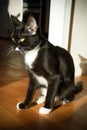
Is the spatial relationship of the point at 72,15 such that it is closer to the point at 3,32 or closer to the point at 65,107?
the point at 65,107

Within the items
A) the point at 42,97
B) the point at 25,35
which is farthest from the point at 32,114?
the point at 25,35

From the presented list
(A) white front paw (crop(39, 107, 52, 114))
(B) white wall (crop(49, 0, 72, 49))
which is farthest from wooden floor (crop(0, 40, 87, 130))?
(B) white wall (crop(49, 0, 72, 49))

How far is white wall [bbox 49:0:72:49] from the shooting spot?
63.7 inches

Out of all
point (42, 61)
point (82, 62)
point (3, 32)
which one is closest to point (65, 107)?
point (42, 61)

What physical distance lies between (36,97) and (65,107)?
0.22 m

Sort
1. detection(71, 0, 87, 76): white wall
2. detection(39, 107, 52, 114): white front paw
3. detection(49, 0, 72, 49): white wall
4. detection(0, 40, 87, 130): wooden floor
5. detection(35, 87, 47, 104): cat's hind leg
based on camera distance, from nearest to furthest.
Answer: detection(0, 40, 87, 130): wooden floor, detection(39, 107, 52, 114): white front paw, detection(35, 87, 47, 104): cat's hind leg, detection(49, 0, 72, 49): white wall, detection(71, 0, 87, 76): white wall

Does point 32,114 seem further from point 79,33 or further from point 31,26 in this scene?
point 79,33

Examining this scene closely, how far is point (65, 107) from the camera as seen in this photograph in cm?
131

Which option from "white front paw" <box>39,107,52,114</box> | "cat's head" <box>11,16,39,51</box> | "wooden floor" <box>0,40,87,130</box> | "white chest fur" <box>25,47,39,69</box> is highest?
"cat's head" <box>11,16,39,51</box>

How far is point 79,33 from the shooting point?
1804 millimetres

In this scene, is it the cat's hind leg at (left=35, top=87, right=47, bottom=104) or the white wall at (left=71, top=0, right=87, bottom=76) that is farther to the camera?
the white wall at (left=71, top=0, right=87, bottom=76)

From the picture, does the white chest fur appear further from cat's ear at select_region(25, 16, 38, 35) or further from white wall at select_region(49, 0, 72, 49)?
white wall at select_region(49, 0, 72, 49)

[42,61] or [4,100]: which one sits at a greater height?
[42,61]

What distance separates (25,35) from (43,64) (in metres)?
0.18
